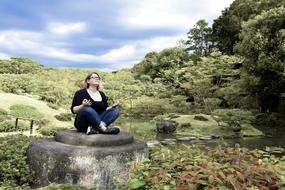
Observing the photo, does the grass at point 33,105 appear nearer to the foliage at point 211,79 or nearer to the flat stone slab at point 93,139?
the foliage at point 211,79

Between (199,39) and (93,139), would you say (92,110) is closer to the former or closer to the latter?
(93,139)

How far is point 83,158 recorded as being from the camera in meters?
6.43

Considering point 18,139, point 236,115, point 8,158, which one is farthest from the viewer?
point 236,115

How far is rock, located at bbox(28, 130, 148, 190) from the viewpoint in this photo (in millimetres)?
6438

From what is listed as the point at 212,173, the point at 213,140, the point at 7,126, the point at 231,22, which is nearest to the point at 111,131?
the point at 212,173

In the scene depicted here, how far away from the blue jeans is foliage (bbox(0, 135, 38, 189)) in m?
1.08

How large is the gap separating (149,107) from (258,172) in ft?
78.8

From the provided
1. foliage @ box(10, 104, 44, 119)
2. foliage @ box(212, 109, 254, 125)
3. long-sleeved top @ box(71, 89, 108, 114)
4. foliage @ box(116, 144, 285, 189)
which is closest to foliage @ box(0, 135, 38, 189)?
long-sleeved top @ box(71, 89, 108, 114)

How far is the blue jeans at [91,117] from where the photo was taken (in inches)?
271

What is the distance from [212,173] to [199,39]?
37531 millimetres

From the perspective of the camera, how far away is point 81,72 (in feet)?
142

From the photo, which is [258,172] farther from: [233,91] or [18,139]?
[233,91]

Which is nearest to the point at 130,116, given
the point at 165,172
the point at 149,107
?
the point at 149,107

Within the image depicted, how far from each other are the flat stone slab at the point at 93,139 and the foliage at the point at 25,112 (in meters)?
11.9
